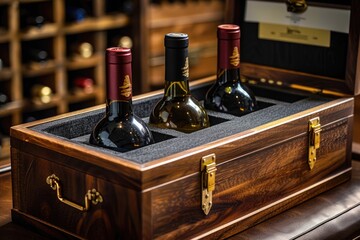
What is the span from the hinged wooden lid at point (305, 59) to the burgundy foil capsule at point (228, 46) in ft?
1.13

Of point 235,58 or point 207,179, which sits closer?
point 207,179

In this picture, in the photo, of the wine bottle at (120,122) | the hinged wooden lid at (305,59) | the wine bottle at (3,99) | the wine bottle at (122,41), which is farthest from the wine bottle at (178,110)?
the wine bottle at (122,41)

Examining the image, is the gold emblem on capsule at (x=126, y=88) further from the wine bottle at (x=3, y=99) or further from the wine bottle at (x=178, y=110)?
the wine bottle at (x=3, y=99)

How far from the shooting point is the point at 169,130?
1586 mm

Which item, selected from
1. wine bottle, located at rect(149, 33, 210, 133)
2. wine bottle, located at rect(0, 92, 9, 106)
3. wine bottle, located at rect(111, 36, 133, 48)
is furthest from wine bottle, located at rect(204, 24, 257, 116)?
wine bottle, located at rect(111, 36, 133, 48)

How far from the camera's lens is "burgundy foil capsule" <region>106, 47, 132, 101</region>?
1367 millimetres

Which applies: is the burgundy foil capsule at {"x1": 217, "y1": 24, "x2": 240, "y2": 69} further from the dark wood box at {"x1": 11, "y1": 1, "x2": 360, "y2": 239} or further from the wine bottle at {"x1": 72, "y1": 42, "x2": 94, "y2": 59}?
the wine bottle at {"x1": 72, "y1": 42, "x2": 94, "y2": 59}

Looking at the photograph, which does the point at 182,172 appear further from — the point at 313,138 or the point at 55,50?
the point at 55,50

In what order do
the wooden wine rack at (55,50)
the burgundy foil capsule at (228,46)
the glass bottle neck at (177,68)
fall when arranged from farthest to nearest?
1. the wooden wine rack at (55,50)
2. the burgundy foil capsule at (228,46)
3. the glass bottle neck at (177,68)

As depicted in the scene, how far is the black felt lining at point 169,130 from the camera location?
1.41m

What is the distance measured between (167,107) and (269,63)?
1.81 feet

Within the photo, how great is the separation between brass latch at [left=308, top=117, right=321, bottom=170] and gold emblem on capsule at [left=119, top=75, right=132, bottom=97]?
0.48 meters

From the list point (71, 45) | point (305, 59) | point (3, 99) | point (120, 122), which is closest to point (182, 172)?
point (120, 122)

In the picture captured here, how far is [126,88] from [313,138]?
1.69 ft
